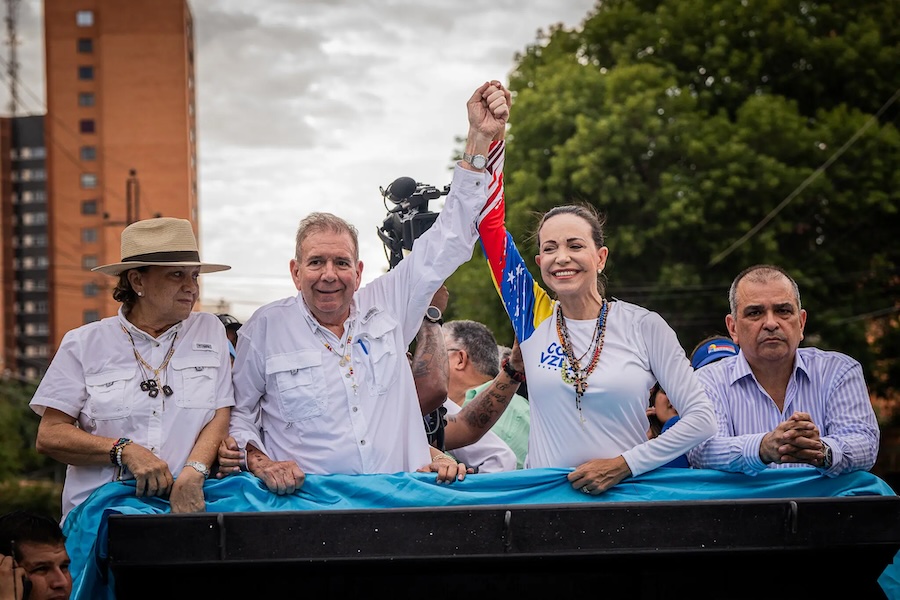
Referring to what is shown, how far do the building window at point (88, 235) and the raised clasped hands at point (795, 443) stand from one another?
77.4 m

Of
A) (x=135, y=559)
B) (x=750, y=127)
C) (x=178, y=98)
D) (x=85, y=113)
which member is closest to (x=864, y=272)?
(x=750, y=127)

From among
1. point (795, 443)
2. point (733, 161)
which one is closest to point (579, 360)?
point (795, 443)

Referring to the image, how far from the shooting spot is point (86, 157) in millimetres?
76562

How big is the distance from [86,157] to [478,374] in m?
75.0

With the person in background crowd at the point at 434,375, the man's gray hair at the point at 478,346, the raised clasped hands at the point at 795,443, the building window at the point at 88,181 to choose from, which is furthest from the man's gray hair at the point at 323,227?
the building window at the point at 88,181

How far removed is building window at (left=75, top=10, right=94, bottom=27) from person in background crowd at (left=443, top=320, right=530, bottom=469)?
75.0m

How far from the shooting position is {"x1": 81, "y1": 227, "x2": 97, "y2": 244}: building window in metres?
77.4

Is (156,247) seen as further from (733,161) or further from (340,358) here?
(733,161)

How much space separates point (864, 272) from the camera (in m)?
21.4

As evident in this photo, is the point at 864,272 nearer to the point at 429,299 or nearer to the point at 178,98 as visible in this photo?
the point at 429,299

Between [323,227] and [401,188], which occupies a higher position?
[401,188]

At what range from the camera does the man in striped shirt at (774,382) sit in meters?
4.17

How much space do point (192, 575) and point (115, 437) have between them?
75cm

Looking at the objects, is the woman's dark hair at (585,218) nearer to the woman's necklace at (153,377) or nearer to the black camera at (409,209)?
the black camera at (409,209)
